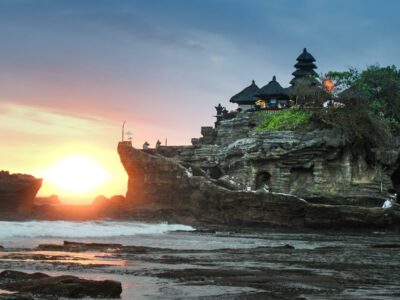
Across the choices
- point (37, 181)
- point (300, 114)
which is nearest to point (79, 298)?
point (37, 181)

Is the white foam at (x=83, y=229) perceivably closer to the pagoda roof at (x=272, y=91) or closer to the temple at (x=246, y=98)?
the pagoda roof at (x=272, y=91)

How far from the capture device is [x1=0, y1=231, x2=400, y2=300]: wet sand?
1303 cm

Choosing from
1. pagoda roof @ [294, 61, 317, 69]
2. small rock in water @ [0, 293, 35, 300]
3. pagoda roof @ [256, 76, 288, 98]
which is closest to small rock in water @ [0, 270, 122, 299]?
small rock in water @ [0, 293, 35, 300]

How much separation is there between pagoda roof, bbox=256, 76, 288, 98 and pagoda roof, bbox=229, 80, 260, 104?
5160mm

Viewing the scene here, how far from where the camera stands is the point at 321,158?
5509 centimetres

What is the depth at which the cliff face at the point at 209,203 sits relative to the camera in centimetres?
4691

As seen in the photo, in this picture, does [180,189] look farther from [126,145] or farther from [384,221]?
[384,221]

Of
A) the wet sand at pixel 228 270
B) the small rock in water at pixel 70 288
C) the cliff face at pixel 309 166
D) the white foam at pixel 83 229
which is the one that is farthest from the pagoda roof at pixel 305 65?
the small rock in water at pixel 70 288

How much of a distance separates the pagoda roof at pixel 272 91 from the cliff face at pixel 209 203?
60.7ft

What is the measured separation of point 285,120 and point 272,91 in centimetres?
1256

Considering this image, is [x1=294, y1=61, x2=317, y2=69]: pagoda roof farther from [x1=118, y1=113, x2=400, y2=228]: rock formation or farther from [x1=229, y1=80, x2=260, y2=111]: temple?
[x1=118, y1=113, x2=400, y2=228]: rock formation

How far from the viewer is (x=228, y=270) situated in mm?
17141

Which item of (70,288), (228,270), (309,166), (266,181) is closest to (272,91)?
(266,181)

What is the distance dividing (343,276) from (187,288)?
4436 millimetres
